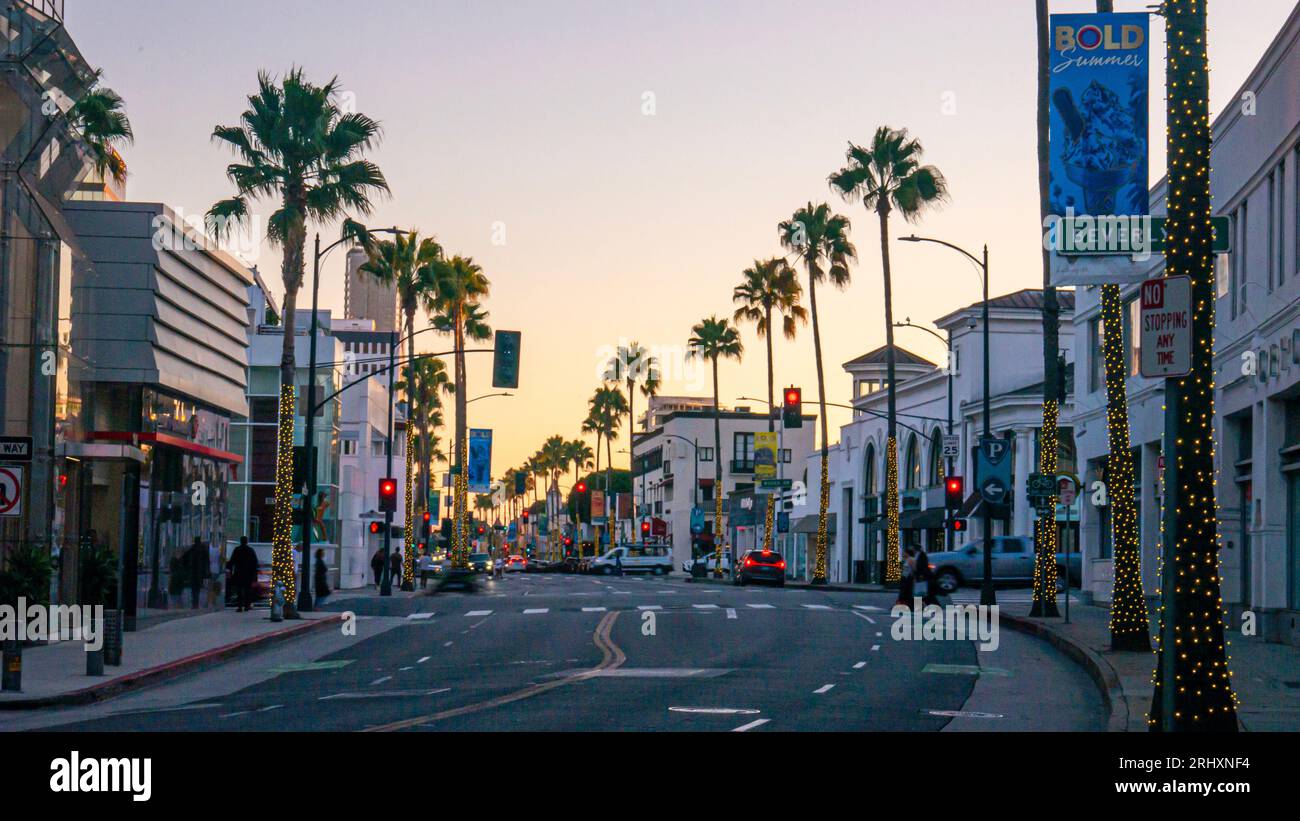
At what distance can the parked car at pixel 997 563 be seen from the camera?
170 feet

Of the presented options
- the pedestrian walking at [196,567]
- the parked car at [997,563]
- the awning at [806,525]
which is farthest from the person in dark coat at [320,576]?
the awning at [806,525]

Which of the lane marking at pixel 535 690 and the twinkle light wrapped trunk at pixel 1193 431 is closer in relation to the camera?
the twinkle light wrapped trunk at pixel 1193 431

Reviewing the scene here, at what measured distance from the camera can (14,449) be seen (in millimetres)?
19875

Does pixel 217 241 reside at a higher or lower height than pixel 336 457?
higher

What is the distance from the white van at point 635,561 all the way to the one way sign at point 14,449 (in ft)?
251

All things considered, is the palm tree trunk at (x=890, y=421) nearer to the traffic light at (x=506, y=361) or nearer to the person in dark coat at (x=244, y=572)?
the traffic light at (x=506, y=361)

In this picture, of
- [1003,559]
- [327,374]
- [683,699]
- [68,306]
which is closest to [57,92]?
[68,306]

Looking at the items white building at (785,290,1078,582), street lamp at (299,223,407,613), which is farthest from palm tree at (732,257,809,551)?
street lamp at (299,223,407,613)

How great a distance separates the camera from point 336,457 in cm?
6275

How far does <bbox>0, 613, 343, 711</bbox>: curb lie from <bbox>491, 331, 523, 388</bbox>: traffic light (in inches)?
380

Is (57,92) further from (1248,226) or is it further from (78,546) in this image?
(1248,226)

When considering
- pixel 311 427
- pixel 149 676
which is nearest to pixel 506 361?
pixel 311 427

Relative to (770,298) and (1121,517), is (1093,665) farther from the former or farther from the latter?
(770,298)
